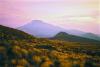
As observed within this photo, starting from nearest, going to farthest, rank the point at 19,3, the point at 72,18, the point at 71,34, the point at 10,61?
1. the point at 10,61
2. the point at 19,3
3. the point at 72,18
4. the point at 71,34

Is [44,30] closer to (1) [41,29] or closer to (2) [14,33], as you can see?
(1) [41,29]

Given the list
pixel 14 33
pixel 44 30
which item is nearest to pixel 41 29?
pixel 44 30

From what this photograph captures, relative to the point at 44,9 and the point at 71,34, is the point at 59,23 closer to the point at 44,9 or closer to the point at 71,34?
the point at 44,9

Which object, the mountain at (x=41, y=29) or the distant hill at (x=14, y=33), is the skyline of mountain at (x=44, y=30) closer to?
the mountain at (x=41, y=29)

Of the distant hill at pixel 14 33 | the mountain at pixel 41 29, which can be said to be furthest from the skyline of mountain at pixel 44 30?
the distant hill at pixel 14 33

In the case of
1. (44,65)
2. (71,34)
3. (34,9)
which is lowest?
(44,65)

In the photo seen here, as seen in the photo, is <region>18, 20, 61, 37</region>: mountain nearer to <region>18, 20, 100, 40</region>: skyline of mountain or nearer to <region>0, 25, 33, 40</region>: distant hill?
<region>18, 20, 100, 40</region>: skyline of mountain

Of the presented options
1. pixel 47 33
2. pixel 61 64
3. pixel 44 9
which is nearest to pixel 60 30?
pixel 47 33

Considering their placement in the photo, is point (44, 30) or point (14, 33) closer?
point (44, 30)
